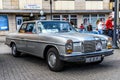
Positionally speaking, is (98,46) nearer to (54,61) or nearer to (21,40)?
(54,61)

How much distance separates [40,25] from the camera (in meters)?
8.02

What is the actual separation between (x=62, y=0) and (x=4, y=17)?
25.7 ft

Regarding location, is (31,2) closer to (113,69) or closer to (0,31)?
(0,31)

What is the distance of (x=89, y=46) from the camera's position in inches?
265

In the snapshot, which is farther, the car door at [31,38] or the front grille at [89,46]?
the car door at [31,38]

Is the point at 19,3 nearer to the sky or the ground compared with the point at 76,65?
nearer to the sky

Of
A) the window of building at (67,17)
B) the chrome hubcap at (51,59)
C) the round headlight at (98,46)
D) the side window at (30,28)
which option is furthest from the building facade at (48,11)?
the round headlight at (98,46)

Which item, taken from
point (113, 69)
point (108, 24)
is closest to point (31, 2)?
point (108, 24)

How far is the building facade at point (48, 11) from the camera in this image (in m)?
28.6

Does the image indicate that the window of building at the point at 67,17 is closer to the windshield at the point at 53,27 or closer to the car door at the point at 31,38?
the car door at the point at 31,38

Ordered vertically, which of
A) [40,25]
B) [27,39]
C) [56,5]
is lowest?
[27,39]

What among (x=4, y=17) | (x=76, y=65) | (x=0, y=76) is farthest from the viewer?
(x=4, y=17)

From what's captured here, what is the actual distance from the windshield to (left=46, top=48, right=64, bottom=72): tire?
3.32 feet

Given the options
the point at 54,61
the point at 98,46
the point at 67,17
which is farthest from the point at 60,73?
the point at 67,17
